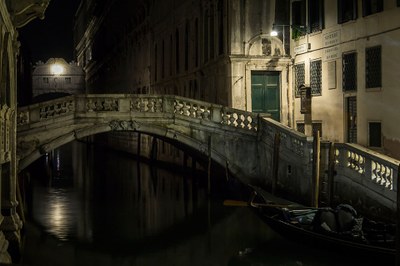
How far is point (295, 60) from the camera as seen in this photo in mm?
22484

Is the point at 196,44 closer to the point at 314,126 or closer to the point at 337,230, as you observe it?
the point at 314,126

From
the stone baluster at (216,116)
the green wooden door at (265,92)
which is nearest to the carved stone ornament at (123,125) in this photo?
the stone baluster at (216,116)

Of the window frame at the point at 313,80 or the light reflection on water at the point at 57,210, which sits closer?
the light reflection on water at the point at 57,210

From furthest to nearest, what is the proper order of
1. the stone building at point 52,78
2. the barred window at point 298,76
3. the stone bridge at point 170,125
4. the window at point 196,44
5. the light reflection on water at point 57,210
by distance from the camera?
the stone building at point 52,78 → the window at point 196,44 → the barred window at point 298,76 → the stone bridge at point 170,125 → the light reflection on water at point 57,210

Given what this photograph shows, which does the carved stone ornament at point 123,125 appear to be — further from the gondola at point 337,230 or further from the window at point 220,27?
the gondola at point 337,230

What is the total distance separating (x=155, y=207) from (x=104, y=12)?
3374 cm

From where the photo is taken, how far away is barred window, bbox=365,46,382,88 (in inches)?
696

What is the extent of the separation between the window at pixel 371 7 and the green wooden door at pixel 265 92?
5423 millimetres

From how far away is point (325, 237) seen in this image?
13039 millimetres

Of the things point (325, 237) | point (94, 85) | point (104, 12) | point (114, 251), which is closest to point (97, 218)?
point (114, 251)

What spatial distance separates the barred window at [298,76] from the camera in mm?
22000

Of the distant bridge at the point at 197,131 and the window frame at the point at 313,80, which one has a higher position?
the window frame at the point at 313,80

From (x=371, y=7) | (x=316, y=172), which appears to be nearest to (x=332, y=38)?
(x=371, y=7)

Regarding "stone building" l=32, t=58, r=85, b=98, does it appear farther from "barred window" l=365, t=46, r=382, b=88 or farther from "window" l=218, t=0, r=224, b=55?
"barred window" l=365, t=46, r=382, b=88
